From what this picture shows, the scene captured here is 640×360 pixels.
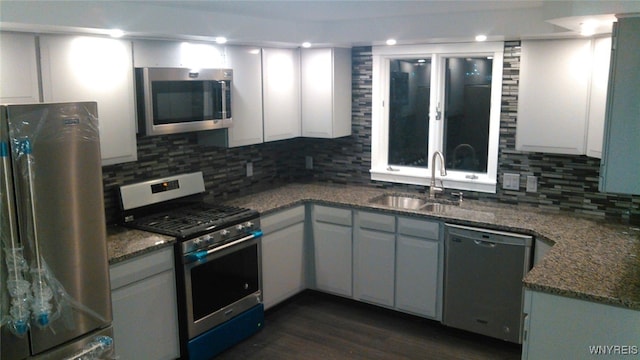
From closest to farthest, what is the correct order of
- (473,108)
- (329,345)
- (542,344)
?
(542,344) → (329,345) → (473,108)

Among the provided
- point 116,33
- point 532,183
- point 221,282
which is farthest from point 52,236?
point 532,183

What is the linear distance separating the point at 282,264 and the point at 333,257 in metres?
0.44

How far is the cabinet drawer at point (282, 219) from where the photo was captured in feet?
13.7


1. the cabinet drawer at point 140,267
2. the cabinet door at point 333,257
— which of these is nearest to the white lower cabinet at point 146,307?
the cabinet drawer at point 140,267

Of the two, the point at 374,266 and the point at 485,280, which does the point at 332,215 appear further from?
the point at 485,280

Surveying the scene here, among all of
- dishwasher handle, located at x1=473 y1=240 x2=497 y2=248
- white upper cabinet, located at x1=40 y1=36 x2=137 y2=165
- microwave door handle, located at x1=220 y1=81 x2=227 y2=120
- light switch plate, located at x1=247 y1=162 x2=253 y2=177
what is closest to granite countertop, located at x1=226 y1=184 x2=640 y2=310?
dishwasher handle, located at x1=473 y1=240 x2=497 y2=248

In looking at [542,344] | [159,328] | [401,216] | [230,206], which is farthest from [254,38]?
[542,344]

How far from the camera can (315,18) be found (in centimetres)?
412

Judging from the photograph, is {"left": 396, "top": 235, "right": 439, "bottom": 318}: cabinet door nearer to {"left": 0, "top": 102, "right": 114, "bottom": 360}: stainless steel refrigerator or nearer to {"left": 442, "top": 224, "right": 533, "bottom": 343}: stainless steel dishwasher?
{"left": 442, "top": 224, "right": 533, "bottom": 343}: stainless steel dishwasher

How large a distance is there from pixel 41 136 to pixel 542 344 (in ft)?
8.24

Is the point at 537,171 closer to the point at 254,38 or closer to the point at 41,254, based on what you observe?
the point at 254,38

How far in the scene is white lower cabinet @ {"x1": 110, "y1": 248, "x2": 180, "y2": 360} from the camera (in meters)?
3.11

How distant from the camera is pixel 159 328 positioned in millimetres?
3365

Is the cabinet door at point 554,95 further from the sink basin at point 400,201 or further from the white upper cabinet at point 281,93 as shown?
the white upper cabinet at point 281,93
